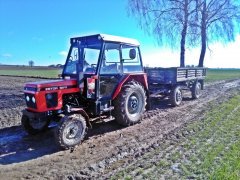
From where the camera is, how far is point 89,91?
652 cm

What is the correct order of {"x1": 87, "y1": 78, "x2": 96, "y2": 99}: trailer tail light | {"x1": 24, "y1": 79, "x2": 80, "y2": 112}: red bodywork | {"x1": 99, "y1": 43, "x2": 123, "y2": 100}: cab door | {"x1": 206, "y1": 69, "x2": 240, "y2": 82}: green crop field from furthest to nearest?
{"x1": 206, "y1": 69, "x2": 240, "y2": 82}: green crop field, {"x1": 99, "y1": 43, "x2": 123, "y2": 100}: cab door, {"x1": 87, "y1": 78, "x2": 96, "y2": 99}: trailer tail light, {"x1": 24, "y1": 79, "x2": 80, "y2": 112}: red bodywork

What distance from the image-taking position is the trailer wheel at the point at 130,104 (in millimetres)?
7230

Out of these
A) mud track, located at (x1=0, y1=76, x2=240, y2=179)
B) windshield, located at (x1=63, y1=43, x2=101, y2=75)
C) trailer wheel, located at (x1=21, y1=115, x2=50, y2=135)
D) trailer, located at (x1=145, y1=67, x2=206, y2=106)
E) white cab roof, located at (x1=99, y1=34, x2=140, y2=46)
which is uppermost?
white cab roof, located at (x1=99, y1=34, x2=140, y2=46)

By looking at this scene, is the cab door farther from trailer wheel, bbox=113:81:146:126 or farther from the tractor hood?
the tractor hood

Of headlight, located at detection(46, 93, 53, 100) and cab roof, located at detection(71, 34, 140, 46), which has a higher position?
cab roof, located at detection(71, 34, 140, 46)

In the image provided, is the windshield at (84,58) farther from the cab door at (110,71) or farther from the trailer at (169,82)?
the trailer at (169,82)

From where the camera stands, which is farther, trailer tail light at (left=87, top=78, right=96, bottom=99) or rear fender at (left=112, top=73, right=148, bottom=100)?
rear fender at (left=112, top=73, right=148, bottom=100)

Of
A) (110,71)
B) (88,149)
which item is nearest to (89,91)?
(110,71)

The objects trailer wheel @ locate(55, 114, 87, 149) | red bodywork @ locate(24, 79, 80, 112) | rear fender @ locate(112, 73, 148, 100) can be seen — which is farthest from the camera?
rear fender @ locate(112, 73, 148, 100)

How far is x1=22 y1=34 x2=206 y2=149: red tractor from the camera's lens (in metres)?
5.94

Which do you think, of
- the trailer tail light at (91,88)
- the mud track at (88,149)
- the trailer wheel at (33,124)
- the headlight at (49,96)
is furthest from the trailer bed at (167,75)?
the headlight at (49,96)

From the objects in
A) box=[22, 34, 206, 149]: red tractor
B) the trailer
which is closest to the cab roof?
box=[22, 34, 206, 149]: red tractor

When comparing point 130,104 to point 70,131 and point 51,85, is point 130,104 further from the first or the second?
point 51,85

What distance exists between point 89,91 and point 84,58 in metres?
0.96
